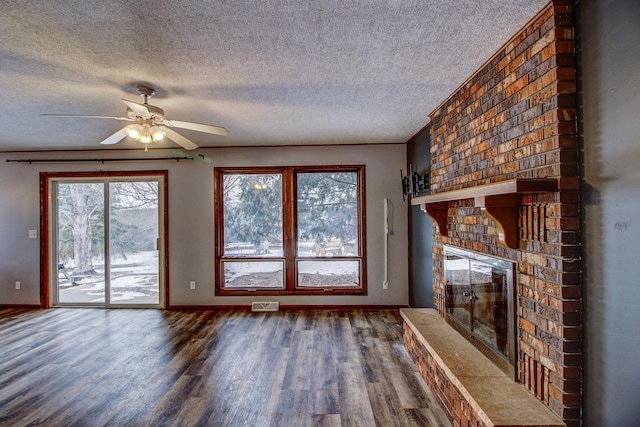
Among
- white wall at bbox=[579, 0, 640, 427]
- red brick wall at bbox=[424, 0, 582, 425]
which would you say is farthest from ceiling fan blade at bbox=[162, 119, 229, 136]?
white wall at bbox=[579, 0, 640, 427]

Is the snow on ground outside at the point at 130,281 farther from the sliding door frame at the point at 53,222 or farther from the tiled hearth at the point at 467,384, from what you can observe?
the tiled hearth at the point at 467,384

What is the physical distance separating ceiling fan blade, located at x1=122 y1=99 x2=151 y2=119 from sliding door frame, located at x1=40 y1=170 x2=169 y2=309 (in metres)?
2.64

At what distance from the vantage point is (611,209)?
1.41 meters

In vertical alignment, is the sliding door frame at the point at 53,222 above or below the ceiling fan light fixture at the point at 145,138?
below

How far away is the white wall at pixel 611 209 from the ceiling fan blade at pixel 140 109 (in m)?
2.65

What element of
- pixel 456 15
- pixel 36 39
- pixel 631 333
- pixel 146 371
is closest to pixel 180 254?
pixel 146 371

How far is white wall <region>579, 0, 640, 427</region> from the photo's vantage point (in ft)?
4.34

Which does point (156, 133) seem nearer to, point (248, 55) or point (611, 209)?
point (248, 55)

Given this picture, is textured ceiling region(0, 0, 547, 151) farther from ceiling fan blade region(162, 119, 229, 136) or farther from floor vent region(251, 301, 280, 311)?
floor vent region(251, 301, 280, 311)

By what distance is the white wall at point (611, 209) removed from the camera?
1323mm

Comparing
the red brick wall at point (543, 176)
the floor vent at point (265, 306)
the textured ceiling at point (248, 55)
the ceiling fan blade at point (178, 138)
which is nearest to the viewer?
the red brick wall at point (543, 176)

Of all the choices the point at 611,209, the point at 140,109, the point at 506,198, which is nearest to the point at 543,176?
the point at 506,198

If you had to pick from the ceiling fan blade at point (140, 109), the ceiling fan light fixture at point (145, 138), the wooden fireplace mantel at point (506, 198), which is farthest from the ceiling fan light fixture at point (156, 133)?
the wooden fireplace mantel at point (506, 198)

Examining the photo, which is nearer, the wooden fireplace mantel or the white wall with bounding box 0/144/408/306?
the wooden fireplace mantel
